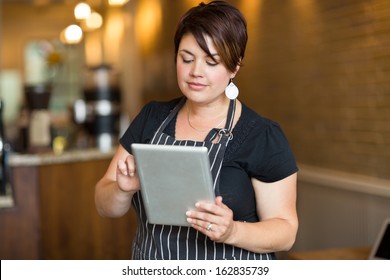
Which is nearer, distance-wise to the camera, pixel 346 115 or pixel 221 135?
pixel 221 135

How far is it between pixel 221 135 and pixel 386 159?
2280mm

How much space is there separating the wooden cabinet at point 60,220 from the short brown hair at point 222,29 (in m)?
3.04

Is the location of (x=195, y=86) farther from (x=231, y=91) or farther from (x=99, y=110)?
(x=99, y=110)

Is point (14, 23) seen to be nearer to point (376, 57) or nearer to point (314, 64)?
point (314, 64)

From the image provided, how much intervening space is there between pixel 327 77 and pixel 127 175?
2.96 meters

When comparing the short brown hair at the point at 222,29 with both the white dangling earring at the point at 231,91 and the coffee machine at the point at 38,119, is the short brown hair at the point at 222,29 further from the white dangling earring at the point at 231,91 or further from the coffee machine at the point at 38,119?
the coffee machine at the point at 38,119

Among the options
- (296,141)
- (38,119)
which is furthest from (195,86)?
(38,119)

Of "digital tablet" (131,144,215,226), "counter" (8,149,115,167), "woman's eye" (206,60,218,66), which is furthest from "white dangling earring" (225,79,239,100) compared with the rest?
"counter" (8,149,115,167)

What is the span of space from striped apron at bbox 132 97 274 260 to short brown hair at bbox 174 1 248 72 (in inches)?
7.2

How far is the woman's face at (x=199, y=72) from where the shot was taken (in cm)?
168

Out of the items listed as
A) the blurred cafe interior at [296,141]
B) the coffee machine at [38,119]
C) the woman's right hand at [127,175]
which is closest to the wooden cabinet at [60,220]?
the blurred cafe interior at [296,141]

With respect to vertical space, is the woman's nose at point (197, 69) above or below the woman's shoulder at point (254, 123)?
above
